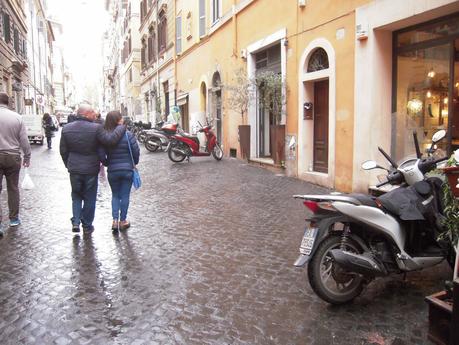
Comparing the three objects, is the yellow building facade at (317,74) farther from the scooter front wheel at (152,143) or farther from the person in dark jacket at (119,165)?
the person in dark jacket at (119,165)

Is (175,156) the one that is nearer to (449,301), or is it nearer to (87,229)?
(87,229)

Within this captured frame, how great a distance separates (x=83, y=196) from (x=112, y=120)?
1038 millimetres

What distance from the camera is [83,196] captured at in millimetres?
5914

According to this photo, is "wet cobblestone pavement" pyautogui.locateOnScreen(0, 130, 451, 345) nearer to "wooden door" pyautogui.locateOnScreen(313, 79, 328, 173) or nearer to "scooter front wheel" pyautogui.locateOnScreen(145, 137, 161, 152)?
"wooden door" pyautogui.locateOnScreen(313, 79, 328, 173)

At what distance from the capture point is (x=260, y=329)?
3.29m

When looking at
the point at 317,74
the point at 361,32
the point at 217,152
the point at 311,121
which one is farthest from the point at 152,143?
the point at 361,32

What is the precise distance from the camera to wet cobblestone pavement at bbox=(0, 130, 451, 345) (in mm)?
3244

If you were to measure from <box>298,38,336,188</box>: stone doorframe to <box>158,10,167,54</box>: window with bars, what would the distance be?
1694 centimetres

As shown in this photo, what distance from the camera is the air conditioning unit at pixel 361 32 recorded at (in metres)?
7.94

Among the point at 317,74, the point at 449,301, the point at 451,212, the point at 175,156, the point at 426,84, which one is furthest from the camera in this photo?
the point at 175,156

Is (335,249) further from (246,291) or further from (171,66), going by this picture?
(171,66)

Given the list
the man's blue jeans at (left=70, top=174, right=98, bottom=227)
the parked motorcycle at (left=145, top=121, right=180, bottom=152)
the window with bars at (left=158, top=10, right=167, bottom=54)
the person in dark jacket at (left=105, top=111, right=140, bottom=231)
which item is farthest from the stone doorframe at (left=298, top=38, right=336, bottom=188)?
the window with bars at (left=158, top=10, right=167, bottom=54)

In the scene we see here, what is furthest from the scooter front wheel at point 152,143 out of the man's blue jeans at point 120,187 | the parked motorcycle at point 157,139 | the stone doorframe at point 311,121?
the man's blue jeans at point 120,187

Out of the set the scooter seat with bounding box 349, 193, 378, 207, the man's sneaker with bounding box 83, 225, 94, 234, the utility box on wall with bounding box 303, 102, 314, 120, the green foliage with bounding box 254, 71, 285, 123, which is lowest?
the man's sneaker with bounding box 83, 225, 94, 234
